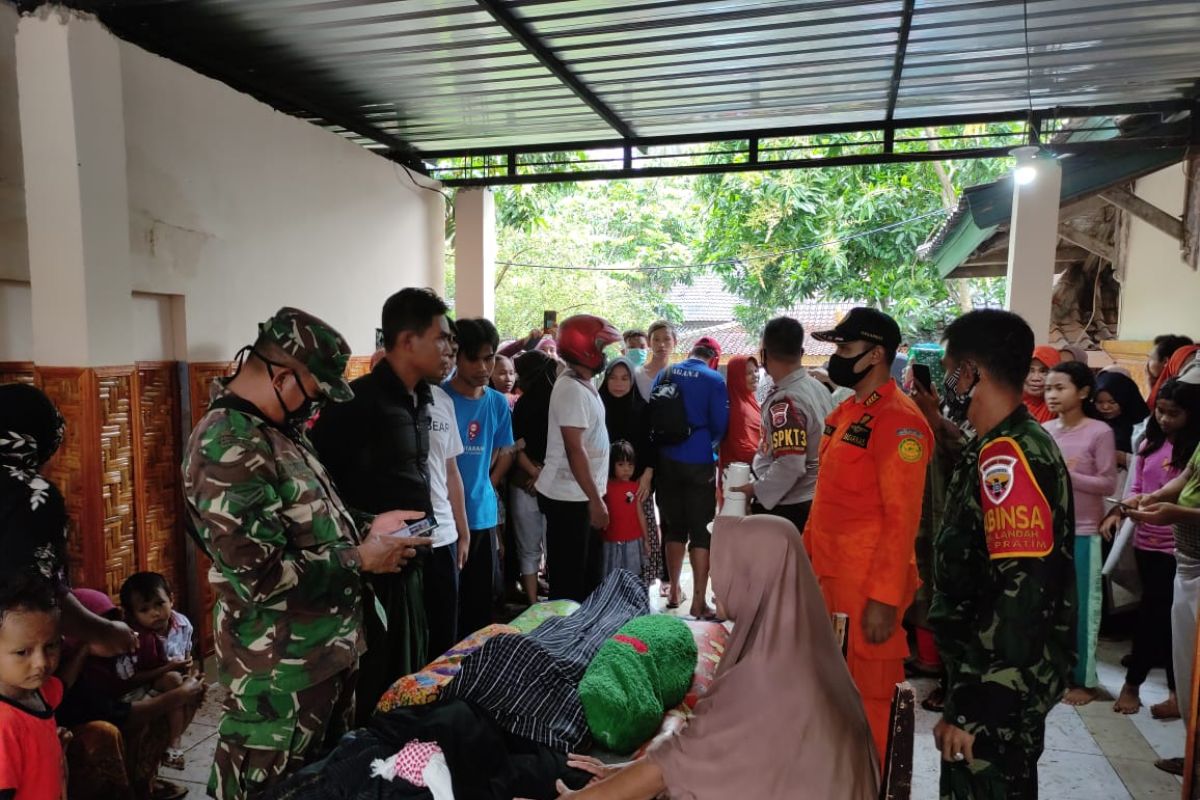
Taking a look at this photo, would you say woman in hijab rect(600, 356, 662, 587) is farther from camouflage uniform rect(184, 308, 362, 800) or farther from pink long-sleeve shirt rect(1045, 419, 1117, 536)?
camouflage uniform rect(184, 308, 362, 800)

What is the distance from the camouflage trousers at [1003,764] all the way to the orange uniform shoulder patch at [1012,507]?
1.53 feet

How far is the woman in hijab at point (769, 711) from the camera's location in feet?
5.03

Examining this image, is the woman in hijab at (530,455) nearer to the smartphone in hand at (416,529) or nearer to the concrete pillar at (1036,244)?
the smartphone in hand at (416,529)

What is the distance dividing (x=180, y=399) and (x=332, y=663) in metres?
3.00

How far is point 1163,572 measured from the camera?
3830 millimetres

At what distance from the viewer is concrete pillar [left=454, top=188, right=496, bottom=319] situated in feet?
25.8

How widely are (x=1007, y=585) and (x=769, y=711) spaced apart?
794mm

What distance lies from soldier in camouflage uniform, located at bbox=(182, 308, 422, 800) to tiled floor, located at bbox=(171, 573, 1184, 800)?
52.9 inches

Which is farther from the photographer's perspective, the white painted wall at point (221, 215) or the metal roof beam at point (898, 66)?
the metal roof beam at point (898, 66)

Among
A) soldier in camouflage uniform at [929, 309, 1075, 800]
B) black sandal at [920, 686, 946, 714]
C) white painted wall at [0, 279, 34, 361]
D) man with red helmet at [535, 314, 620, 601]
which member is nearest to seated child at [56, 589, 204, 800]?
white painted wall at [0, 279, 34, 361]

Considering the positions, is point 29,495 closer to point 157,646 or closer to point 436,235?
point 157,646

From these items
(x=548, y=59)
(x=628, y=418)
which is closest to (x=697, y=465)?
(x=628, y=418)

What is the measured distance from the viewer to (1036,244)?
6.60 meters

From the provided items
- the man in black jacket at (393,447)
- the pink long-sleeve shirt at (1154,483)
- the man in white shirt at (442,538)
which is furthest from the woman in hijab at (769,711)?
the pink long-sleeve shirt at (1154,483)
